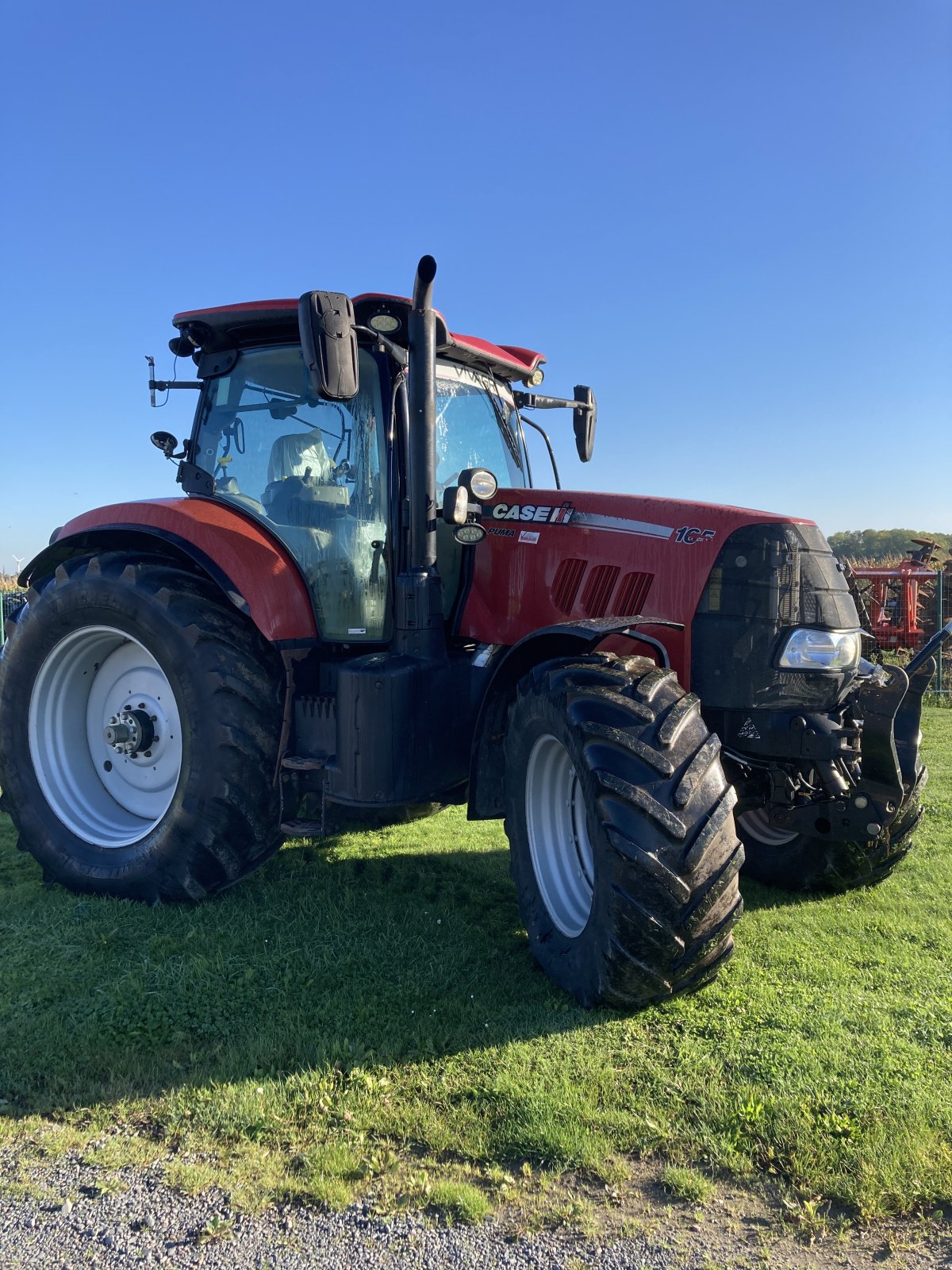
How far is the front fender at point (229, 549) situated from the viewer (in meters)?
4.22

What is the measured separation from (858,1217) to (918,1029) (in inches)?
39.1

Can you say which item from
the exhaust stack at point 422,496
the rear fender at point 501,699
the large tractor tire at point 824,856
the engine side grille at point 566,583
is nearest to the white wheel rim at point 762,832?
the large tractor tire at point 824,856

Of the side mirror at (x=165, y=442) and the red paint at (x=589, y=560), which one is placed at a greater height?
the side mirror at (x=165, y=442)

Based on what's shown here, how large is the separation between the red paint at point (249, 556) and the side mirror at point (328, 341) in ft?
2.97

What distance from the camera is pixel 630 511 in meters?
3.89

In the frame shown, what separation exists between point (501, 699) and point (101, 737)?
7.53ft

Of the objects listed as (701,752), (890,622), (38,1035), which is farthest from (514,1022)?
(890,622)

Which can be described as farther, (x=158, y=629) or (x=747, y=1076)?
(x=158, y=629)

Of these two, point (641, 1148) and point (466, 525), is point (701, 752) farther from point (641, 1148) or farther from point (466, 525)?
point (466, 525)

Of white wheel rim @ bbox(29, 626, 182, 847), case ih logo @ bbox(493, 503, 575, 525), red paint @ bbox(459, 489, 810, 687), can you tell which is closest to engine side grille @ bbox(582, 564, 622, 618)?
red paint @ bbox(459, 489, 810, 687)

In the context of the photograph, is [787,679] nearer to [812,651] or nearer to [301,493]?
[812,651]

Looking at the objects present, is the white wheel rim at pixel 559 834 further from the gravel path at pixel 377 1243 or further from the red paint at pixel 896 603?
the red paint at pixel 896 603

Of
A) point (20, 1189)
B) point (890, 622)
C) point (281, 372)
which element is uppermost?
point (281, 372)

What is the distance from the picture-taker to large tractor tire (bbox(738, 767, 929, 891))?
4277 millimetres
